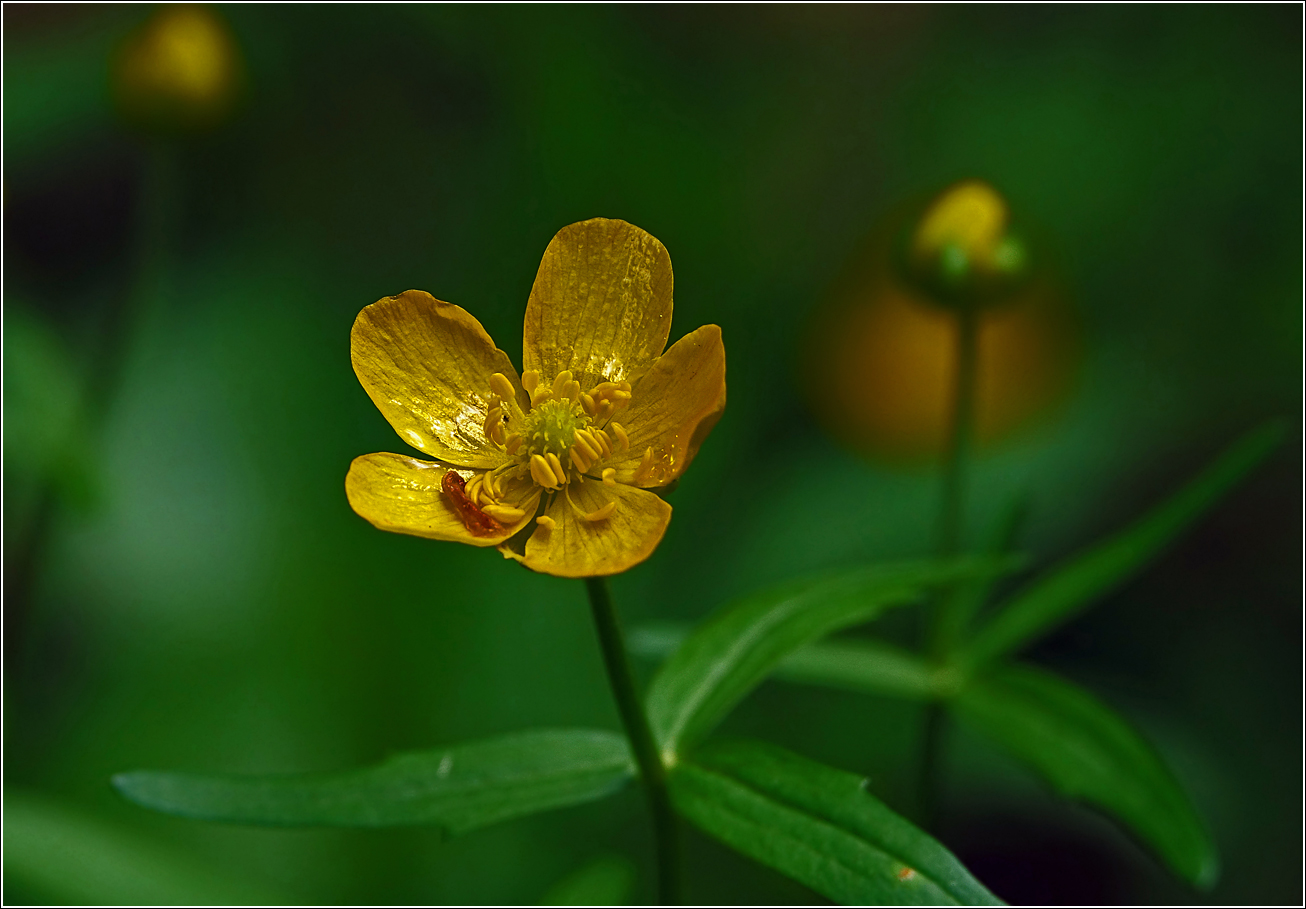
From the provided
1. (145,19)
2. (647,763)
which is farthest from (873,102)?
(647,763)

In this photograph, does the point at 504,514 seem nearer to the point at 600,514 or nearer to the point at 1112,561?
the point at 600,514

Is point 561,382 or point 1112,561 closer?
point 561,382

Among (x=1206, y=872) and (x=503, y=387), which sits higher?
(x=503, y=387)

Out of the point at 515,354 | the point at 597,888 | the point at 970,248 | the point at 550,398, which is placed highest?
the point at 515,354

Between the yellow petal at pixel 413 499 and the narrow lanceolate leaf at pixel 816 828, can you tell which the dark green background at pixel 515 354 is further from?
the yellow petal at pixel 413 499

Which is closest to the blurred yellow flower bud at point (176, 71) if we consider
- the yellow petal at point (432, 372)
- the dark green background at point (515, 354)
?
the dark green background at point (515, 354)

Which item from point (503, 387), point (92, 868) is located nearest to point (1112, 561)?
point (503, 387)

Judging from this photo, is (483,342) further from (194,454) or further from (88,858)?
(194,454)
